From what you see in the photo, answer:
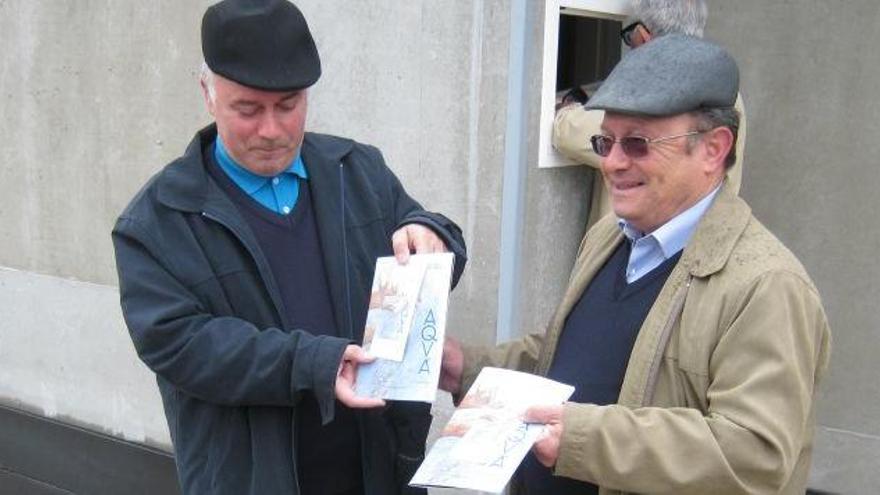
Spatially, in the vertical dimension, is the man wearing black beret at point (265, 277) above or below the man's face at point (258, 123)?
below

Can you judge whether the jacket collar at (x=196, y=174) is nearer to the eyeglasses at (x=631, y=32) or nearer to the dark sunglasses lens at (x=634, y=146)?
the dark sunglasses lens at (x=634, y=146)

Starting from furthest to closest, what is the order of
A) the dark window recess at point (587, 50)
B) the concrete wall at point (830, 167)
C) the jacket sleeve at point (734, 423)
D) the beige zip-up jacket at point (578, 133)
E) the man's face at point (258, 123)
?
the dark window recess at point (587, 50) → the concrete wall at point (830, 167) → the beige zip-up jacket at point (578, 133) → the man's face at point (258, 123) → the jacket sleeve at point (734, 423)

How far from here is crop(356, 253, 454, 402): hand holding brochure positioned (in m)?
2.09

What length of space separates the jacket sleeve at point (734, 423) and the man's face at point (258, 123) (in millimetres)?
891

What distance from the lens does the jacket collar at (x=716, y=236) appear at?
1.91 meters

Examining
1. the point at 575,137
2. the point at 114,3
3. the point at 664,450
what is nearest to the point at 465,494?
the point at 575,137

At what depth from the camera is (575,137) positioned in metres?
3.60

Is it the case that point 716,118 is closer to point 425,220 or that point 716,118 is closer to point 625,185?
point 625,185

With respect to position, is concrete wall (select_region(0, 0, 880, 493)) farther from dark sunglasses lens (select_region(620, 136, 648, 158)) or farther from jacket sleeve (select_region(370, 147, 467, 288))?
dark sunglasses lens (select_region(620, 136, 648, 158))

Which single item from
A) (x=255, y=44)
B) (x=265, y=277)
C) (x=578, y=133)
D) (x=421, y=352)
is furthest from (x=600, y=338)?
(x=578, y=133)

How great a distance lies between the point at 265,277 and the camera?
7.16 ft

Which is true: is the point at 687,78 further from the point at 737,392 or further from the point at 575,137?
the point at 575,137

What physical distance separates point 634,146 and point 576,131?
1636mm

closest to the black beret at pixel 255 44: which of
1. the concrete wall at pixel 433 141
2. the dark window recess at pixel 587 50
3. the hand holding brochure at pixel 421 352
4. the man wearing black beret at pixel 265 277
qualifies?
the man wearing black beret at pixel 265 277
